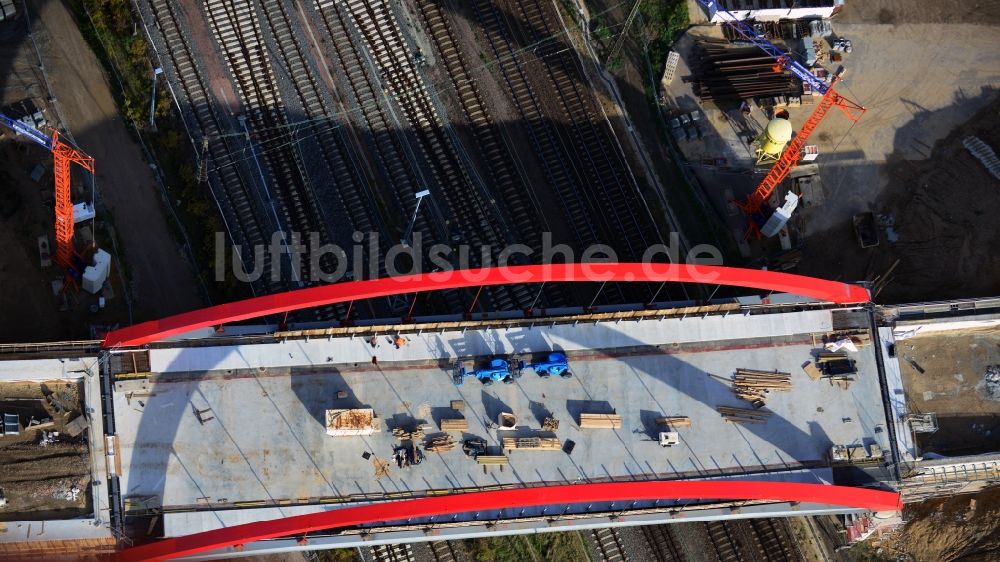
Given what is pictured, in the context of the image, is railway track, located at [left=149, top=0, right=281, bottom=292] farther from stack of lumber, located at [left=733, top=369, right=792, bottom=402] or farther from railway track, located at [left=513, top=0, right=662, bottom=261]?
stack of lumber, located at [left=733, top=369, right=792, bottom=402]

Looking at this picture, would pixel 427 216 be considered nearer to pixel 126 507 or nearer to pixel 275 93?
pixel 275 93

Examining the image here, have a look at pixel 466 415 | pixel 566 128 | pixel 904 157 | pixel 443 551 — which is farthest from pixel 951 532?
pixel 566 128

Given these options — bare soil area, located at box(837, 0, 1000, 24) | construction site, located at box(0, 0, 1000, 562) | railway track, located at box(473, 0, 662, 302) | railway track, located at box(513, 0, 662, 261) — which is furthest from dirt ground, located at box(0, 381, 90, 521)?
bare soil area, located at box(837, 0, 1000, 24)

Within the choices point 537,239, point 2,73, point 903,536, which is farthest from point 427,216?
point 903,536

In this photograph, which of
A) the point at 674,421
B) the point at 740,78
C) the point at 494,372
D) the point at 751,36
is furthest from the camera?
the point at 751,36

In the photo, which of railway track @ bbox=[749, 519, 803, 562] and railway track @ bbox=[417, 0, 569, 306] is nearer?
railway track @ bbox=[749, 519, 803, 562]

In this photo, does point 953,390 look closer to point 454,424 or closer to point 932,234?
point 932,234

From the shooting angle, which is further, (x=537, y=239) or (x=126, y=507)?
(x=537, y=239)
